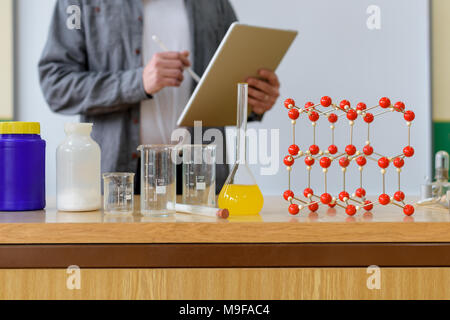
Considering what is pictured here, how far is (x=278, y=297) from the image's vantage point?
87 centimetres

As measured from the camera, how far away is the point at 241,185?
1.01 metres

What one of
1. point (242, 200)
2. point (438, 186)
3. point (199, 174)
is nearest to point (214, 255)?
point (242, 200)

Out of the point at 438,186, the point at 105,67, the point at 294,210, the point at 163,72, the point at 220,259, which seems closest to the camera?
the point at 220,259

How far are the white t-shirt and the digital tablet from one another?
40 centimetres

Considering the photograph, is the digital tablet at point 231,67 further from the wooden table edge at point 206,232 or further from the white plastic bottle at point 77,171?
the wooden table edge at point 206,232

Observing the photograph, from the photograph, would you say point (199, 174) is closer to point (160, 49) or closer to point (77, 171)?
point (77, 171)

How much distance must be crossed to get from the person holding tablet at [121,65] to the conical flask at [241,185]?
0.87 m

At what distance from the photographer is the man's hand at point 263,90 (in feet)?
5.42

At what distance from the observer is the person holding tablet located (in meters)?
1.89

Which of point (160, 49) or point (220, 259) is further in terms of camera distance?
point (160, 49)

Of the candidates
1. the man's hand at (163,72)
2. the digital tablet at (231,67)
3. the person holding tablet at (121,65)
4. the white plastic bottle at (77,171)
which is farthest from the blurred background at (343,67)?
the white plastic bottle at (77,171)

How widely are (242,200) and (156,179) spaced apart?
173 mm
